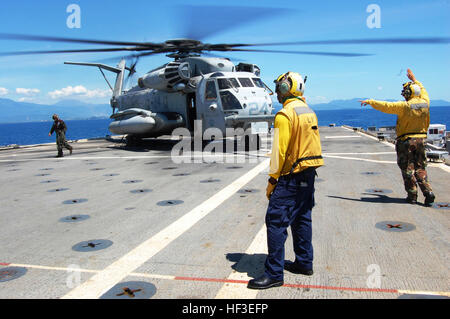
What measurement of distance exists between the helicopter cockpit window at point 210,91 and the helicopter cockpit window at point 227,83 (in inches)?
10.9

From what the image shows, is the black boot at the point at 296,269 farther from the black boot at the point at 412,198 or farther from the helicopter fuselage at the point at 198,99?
the helicopter fuselage at the point at 198,99

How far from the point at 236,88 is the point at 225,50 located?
2104 mm

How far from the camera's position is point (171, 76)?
1446cm

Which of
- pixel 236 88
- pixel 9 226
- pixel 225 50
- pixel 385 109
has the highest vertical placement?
pixel 225 50

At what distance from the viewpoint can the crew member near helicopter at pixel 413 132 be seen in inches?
228

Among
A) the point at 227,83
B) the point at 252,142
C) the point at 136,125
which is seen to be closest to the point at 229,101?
the point at 227,83

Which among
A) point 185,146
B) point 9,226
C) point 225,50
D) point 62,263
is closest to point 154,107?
point 185,146

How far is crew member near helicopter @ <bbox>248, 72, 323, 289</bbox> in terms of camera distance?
11.2ft

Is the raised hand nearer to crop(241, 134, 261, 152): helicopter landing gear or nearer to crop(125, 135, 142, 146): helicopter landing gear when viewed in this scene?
crop(241, 134, 261, 152): helicopter landing gear

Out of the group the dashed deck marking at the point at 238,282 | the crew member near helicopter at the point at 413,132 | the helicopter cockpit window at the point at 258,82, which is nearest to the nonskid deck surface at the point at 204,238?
the dashed deck marking at the point at 238,282

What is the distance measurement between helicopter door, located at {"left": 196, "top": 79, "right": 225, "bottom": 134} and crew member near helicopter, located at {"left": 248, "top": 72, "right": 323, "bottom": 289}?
9.60 m

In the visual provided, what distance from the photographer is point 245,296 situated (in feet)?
10.7

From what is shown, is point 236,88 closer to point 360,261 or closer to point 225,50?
point 225,50

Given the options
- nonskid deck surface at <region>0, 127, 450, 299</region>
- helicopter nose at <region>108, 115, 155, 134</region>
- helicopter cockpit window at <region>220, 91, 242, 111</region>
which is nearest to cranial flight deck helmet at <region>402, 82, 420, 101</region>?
nonskid deck surface at <region>0, 127, 450, 299</region>
